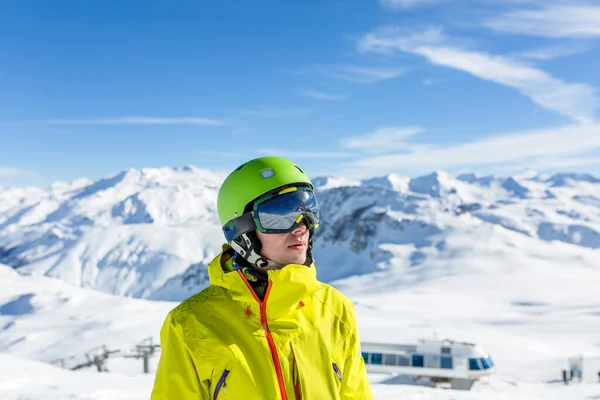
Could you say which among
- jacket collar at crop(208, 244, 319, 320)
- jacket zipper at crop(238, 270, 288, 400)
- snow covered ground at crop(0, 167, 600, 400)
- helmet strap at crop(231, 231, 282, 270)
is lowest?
snow covered ground at crop(0, 167, 600, 400)

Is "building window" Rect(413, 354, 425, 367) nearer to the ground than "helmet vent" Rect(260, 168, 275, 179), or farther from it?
nearer to the ground

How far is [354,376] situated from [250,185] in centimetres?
162

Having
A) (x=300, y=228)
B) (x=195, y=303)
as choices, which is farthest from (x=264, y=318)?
(x=300, y=228)

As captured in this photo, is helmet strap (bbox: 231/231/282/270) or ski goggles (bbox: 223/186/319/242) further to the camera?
ski goggles (bbox: 223/186/319/242)

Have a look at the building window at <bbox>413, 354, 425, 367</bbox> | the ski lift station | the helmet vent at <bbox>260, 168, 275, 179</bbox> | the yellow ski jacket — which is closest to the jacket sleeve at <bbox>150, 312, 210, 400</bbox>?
the yellow ski jacket

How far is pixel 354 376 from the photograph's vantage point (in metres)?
3.85

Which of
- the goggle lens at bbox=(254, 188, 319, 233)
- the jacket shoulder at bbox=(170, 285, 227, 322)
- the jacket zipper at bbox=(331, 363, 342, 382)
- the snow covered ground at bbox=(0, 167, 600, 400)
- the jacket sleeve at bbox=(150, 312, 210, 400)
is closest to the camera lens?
the jacket sleeve at bbox=(150, 312, 210, 400)

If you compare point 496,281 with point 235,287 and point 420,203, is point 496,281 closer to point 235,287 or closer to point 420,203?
point 420,203

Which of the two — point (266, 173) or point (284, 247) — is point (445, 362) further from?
point (266, 173)

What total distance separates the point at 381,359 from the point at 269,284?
2462 centimetres

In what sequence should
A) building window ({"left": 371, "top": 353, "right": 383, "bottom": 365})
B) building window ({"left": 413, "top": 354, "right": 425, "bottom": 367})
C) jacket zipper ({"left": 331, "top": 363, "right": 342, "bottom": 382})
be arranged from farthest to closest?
building window ({"left": 371, "top": 353, "right": 383, "bottom": 365}), building window ({"left": 413, "top": 354, "right": 425, "bottom": 367}), jacket zipper ({"left": 331, "top": 363, "right": 342, "bottom": 382})

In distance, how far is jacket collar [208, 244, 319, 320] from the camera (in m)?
3.53

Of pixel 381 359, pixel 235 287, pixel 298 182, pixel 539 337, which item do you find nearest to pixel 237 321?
pixel 235 287

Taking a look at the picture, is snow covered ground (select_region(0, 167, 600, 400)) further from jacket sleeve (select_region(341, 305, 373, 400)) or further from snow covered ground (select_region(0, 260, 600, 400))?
jacket sleeve (select_region(341, 305, 373, 400))
